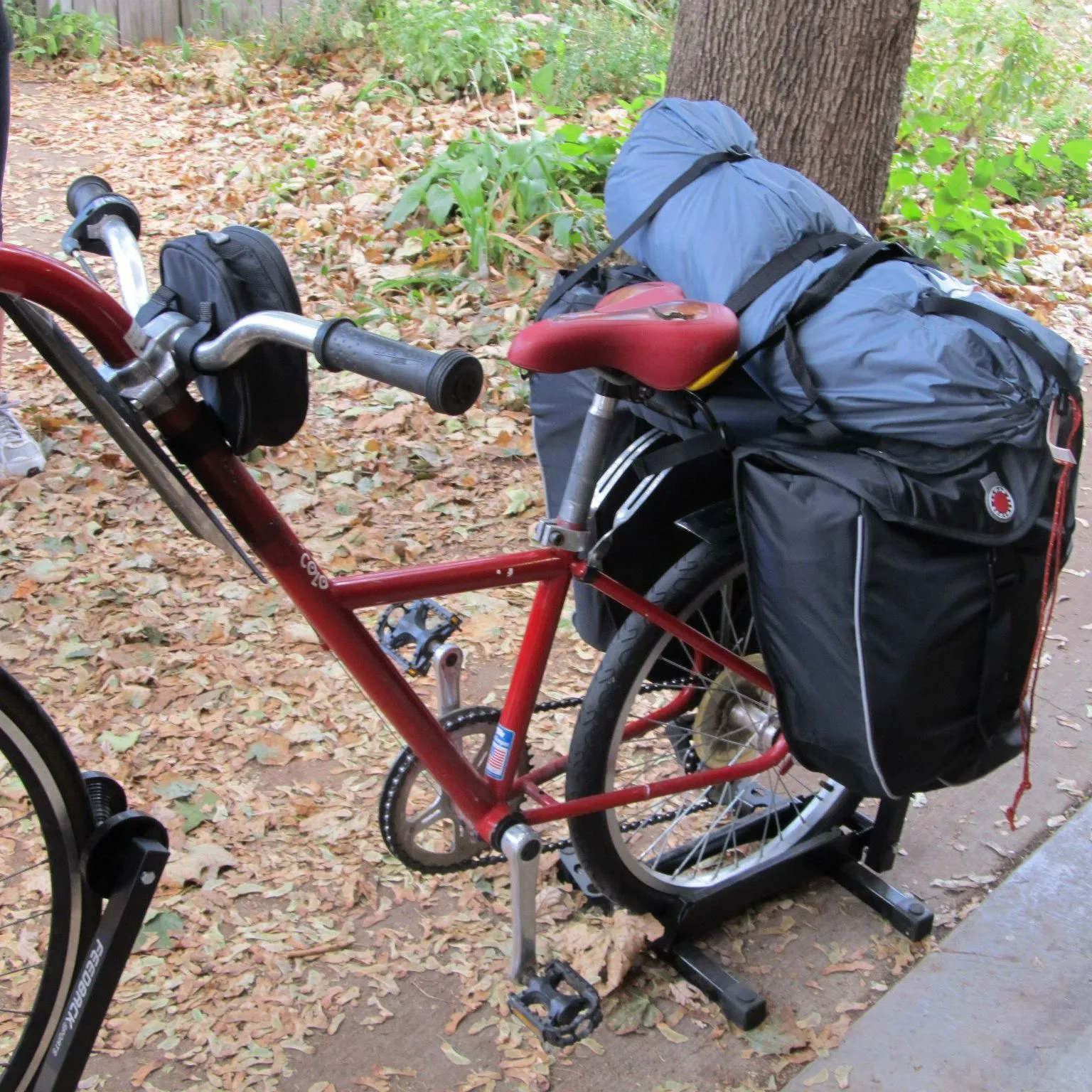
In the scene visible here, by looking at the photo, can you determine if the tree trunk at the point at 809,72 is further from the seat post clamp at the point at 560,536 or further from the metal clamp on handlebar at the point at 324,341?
the metal clamp on handlebar at the point at 324,341

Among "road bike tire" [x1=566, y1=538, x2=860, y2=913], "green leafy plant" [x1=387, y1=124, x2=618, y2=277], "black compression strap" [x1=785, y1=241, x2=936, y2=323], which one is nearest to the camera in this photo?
"black compression strap" [x1=785, y1=241, x2=936, y2=323]

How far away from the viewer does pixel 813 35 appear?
12.9ft

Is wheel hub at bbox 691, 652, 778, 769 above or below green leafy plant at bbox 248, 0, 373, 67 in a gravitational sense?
below

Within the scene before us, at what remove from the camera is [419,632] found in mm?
2137

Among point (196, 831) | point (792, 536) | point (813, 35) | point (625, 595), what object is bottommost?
point (196, 831)

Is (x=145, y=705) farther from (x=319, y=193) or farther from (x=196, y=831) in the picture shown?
(x=319, y=193)

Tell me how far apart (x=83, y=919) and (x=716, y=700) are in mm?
1293

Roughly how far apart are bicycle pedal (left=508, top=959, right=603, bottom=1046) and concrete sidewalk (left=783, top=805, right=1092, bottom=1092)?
397 millimetres

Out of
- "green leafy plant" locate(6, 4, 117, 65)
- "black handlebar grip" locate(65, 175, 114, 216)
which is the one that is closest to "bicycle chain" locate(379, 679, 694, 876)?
"black handlebar grip" locate(65, 175, 114, 216)

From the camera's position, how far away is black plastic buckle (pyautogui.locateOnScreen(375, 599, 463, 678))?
2.13m

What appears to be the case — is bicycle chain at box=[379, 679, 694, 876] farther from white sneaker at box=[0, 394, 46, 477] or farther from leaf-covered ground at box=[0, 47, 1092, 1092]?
white sneaker at box=[0, 394, 46, 477]

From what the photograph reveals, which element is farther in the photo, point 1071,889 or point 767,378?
point 1071,889

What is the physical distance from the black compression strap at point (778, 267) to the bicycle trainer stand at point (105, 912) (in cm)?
129

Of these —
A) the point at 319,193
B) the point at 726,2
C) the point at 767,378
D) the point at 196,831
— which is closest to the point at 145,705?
the point at 196,831
